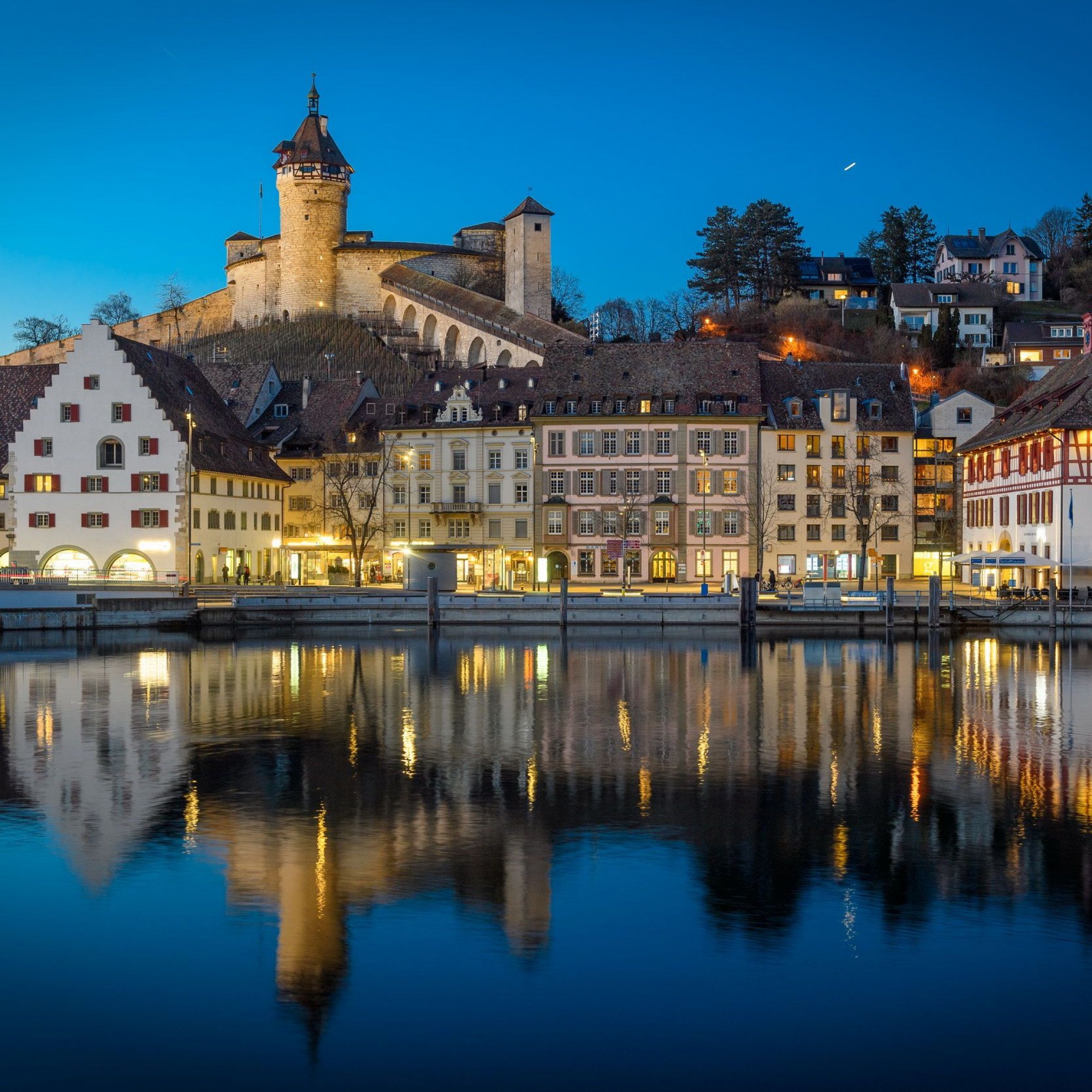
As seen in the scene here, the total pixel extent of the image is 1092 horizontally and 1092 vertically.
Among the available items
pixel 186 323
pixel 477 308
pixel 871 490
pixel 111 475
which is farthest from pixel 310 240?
pixel 871 490

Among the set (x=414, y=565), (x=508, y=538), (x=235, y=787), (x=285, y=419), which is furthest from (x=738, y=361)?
(x=235, y=787)

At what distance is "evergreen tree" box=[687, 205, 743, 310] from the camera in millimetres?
132750

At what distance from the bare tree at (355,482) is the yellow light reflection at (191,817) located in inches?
2090

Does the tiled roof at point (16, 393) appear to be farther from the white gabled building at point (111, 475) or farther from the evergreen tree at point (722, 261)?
the evergreen tree at point (722, 261)

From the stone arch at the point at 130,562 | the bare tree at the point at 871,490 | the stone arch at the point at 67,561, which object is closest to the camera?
the stone arch at the point at 130,562

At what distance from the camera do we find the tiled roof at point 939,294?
131250 millimetres

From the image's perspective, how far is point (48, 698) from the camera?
131ft

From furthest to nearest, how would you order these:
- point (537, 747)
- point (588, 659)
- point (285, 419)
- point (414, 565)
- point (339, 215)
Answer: point (339, 215)
point (285, 419)
point (414, 565)
point (588, 659)
point (537, 747)

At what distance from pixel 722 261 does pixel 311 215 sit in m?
43.8

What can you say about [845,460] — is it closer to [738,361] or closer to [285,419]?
[738,361]

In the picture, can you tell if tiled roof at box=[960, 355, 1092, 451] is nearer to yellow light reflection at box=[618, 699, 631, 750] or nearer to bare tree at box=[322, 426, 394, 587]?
bare tree at box=[322, 426, 394, 587]

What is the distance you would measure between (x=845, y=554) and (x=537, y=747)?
5098cm

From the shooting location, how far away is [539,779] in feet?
90.3

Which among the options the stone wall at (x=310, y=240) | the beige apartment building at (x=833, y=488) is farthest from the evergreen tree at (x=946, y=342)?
the stone wall at (x=310, y=240)
